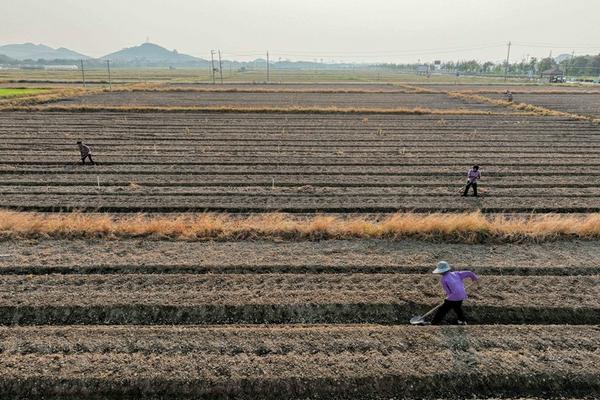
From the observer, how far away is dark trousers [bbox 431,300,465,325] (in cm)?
726

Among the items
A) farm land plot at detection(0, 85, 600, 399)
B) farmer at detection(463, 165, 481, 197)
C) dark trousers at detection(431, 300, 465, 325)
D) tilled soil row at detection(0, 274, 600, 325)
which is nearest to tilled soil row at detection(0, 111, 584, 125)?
farm land plot at detection(0, 85, 600, 399)

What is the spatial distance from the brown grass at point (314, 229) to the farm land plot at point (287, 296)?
28cm

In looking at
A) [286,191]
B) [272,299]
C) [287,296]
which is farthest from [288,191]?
[272,299]

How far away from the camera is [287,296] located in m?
8.23

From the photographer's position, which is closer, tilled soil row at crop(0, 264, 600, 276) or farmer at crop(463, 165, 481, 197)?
tilled soil row at crop(0, 264, 600, 276)

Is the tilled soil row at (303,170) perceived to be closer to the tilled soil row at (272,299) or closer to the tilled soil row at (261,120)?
the tilled soil row at (272,299)

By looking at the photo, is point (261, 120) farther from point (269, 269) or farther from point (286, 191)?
point (269, 269)

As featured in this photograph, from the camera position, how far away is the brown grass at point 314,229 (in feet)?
36.8

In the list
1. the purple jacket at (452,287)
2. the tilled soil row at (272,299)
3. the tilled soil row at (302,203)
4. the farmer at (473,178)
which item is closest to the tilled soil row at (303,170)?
the farmer at (473,178)

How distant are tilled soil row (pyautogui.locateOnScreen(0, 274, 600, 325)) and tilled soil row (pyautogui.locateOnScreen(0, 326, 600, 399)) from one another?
1.68 feet

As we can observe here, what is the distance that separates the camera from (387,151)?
72.2ft

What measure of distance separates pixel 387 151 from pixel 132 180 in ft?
→ 40.3

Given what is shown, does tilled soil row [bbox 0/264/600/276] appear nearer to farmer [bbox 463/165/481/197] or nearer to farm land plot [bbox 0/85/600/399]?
farm land plot [bbox 0/85/600/399]

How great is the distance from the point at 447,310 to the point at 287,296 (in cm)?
288
